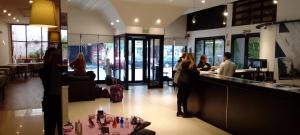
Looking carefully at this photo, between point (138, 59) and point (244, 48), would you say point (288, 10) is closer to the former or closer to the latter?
point (244, 48)

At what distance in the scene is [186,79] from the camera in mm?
6141

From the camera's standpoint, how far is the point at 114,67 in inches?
466

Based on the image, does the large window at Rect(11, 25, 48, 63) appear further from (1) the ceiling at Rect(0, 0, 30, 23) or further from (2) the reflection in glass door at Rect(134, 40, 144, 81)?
(2) the reflection in glass door at Rect(134, 40, 144, 81)

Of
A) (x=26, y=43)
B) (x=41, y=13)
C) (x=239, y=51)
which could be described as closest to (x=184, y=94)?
(x=41, y=13)

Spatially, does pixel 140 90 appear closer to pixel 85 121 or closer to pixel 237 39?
pixel 237 39

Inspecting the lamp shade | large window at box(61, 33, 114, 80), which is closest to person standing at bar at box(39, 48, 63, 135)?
the lamp shade

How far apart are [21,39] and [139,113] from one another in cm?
357

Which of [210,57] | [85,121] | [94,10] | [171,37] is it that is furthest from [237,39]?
[85,121]

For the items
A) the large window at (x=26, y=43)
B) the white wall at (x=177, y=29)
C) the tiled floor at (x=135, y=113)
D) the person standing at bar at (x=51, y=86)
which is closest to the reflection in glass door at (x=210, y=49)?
the white wall at (x=177, y=29)

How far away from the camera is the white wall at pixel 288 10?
22.3 feet

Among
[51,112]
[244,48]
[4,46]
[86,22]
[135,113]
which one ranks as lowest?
[135,113]

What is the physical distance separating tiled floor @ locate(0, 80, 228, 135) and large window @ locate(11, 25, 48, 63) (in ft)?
4.56

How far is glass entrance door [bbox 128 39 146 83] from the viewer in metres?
11.1

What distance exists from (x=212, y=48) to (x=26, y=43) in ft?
26.2
